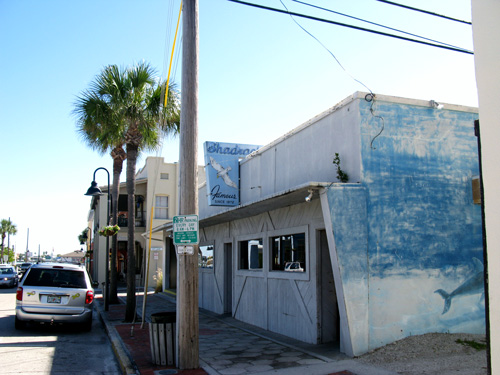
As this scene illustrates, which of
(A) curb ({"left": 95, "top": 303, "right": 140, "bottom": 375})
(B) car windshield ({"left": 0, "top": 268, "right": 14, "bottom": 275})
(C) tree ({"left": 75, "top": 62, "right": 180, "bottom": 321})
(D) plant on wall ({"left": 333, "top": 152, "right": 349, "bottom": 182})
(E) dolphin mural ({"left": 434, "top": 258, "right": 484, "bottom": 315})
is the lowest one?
(A) curb ({"left": 95, "top": 303, "right": 140, "bottom": 375})

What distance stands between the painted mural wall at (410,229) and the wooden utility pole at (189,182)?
247cm

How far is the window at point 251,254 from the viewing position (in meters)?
12.7

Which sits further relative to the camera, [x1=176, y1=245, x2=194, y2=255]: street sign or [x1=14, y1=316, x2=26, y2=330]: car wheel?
[x1=14, y1=316, x2=26, y2=330]: car wheel

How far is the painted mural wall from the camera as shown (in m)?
8.20

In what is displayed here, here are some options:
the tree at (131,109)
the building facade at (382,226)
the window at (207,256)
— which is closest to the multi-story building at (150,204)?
the window at (207,256)

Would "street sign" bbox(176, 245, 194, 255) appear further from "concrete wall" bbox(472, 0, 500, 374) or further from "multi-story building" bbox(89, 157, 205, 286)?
"multi-story building" bbox(89, 157, 205, 286)

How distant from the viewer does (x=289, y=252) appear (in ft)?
35.7

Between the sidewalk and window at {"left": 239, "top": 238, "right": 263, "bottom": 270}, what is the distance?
1.68 meters

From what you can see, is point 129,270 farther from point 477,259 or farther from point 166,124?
point 477,259

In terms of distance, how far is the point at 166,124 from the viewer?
51.0ft

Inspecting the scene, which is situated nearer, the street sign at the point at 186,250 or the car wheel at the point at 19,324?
the street sign at the point at 186,250

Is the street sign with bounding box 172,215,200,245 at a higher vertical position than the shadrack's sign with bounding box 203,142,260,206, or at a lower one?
lower

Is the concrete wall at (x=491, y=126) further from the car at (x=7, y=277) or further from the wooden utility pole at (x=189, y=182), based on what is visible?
the car at (x=7, y=277)

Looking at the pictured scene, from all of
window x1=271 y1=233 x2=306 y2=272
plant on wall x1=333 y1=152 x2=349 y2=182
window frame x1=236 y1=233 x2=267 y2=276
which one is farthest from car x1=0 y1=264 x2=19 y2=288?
plant on wall x1=333 y1=152 x2=349 y2=182
